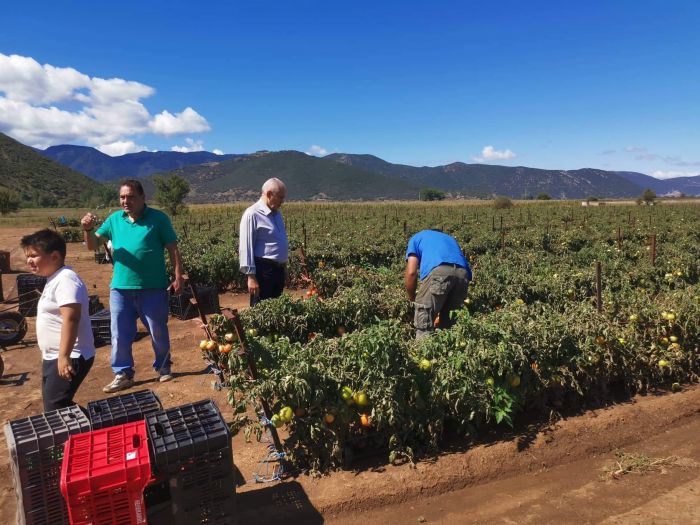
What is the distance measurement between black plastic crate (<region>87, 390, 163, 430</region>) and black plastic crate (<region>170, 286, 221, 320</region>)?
15.7 ft

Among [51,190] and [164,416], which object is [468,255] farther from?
[51,190]

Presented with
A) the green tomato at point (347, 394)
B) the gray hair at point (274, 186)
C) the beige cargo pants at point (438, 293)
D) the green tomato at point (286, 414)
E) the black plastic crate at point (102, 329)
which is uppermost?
the gray hair at point (274, 186)

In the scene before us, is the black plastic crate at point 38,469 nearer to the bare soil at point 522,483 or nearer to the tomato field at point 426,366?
the bare soil at point 522,483

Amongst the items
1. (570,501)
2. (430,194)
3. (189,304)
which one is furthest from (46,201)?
(430,194)

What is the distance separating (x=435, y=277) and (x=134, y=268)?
299 centimetres

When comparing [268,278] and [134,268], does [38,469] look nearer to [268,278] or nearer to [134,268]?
[134,268]

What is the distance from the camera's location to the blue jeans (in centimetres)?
452

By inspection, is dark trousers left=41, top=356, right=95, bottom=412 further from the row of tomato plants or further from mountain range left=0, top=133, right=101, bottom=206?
mountain range left=0, top=133, right=101, bottom=206

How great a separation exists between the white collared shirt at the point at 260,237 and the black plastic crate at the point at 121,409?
198cm

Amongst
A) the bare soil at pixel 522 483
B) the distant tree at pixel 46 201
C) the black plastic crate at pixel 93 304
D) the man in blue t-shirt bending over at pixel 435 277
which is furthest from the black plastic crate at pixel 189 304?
the distant tree at pixel 46 201

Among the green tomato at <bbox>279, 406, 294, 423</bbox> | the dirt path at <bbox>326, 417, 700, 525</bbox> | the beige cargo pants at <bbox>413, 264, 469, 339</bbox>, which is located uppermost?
the beige cargo pants at <bbox>413, 264, 469, 339</bbox>

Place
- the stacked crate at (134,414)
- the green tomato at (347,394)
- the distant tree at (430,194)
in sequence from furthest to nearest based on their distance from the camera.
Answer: the distant tree at (430,194)
the green tomato at (347,394)
the stacked crate at (134,414)

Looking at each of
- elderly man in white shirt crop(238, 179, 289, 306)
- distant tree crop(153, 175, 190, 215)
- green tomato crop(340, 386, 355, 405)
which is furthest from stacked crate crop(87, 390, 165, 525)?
distant tree crop(153, 175, 190, 215)

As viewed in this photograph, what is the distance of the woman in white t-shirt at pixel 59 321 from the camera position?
2902 millimetres
